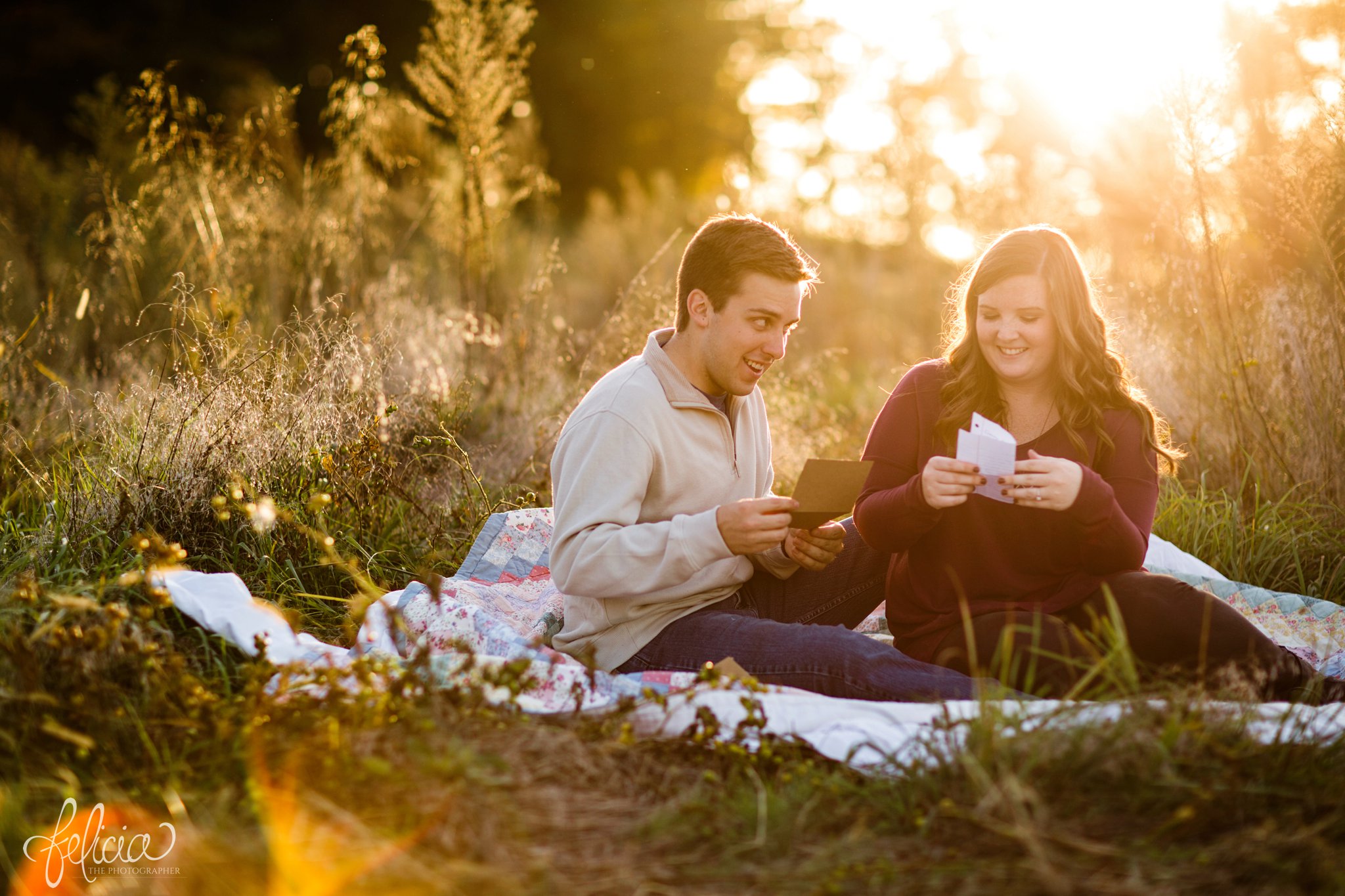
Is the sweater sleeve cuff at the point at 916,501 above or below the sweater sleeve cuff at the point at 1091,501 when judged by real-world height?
below

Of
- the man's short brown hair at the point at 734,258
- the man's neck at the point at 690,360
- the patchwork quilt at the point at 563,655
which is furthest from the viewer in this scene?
the man's neck at the point at 690,360

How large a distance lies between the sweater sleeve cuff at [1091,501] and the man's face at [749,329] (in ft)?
2.93

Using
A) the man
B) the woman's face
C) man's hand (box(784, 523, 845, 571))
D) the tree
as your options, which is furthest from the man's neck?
the tree

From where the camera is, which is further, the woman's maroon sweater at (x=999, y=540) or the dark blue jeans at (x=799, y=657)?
the woman's maroon sweater at (x=999, y=540)

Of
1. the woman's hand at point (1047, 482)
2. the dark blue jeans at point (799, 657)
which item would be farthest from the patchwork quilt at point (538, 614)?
the woman's hand at point (1047, 482)

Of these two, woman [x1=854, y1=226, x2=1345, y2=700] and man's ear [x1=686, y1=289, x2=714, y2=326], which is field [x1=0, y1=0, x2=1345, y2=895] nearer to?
woman [x1=854, y1=226, x2=1345, y2=700]

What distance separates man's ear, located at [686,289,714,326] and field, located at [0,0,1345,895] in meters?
1.21

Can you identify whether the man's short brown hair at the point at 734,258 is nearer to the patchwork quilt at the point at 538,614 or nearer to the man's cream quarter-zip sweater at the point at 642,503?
the man's cream quarter-zip sweater at the point at 642,503

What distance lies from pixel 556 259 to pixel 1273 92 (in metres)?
4.28

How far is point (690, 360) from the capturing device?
3.06 metres

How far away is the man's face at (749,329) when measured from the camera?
2951mm

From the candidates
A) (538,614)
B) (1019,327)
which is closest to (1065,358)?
(1019,327)

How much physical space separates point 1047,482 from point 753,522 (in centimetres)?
75

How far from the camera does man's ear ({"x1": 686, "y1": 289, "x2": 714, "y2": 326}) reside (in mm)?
3008
